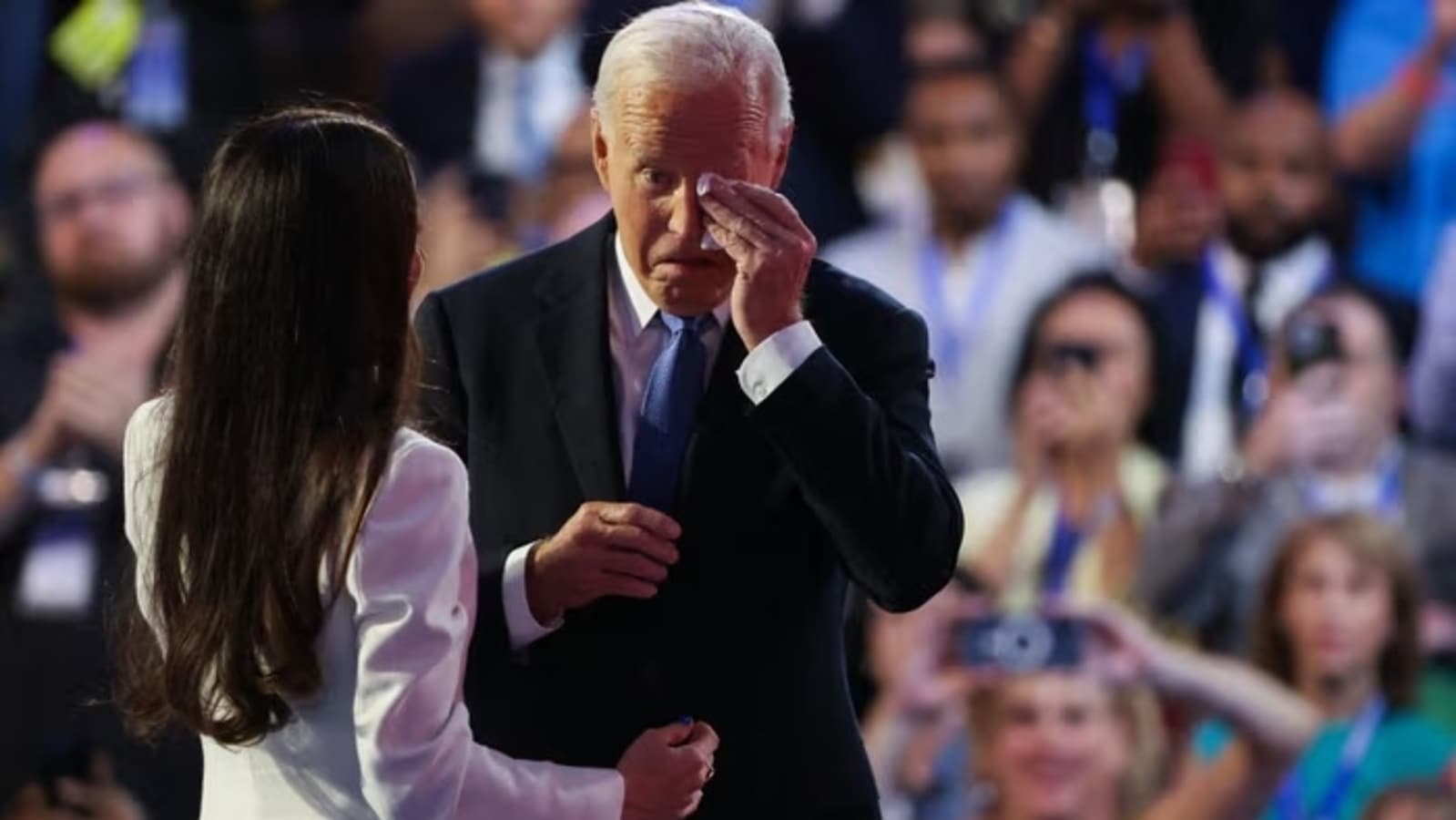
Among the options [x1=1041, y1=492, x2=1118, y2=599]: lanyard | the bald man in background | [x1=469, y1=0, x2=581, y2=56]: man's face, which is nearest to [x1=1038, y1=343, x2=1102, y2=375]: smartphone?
[x1=1041, y1=492, x2=1118, y2=599]: lanyard

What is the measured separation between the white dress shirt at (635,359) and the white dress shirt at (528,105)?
11.3 ft

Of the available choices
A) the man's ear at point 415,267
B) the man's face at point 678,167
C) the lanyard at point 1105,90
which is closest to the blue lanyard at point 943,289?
the lanyard at point 1105,90

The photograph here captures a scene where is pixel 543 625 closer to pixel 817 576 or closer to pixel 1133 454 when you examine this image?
pixel 817 576

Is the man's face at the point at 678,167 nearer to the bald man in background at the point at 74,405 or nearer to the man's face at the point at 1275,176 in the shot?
the bald man in background at the point at 74,405

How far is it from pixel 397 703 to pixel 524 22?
4003 millimetres

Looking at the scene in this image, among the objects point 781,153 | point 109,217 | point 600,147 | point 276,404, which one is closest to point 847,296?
point 781,153

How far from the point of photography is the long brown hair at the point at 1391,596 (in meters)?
5.24

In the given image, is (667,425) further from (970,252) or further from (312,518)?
(970,252)

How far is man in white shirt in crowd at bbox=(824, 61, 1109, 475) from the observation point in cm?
543

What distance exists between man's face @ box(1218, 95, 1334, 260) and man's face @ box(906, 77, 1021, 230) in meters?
0.45

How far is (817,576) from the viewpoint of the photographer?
2.22 m

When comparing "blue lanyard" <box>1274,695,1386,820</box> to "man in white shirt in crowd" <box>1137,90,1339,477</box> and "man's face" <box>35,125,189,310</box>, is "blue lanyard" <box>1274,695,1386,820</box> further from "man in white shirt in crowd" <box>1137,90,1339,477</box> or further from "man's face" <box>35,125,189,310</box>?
"man's face" <box>35,125,189,310</box>

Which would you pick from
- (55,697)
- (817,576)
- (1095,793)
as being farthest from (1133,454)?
(817,576)

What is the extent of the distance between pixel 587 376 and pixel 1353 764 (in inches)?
133
